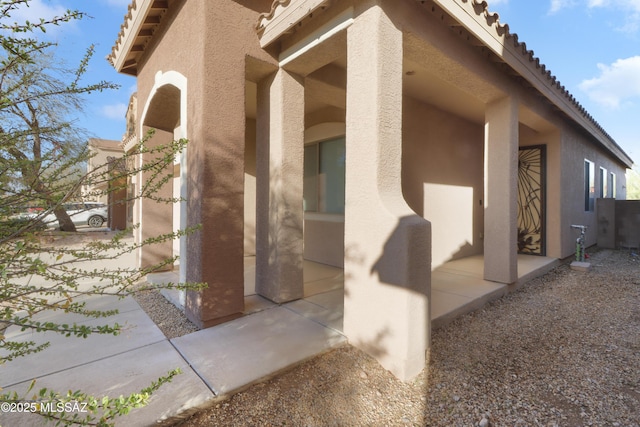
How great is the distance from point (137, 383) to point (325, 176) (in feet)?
16.6

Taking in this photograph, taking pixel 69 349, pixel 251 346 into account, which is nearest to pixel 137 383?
→ pixel 251 346

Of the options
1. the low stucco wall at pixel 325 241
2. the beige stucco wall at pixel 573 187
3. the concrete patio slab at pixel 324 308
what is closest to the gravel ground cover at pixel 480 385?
the concrete patio slab at pixel 324 308

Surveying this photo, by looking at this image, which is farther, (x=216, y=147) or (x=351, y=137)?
(x=216, y=147)

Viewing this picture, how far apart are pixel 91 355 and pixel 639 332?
6.06 m

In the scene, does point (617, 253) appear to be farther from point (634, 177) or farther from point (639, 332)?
point (634, 177)

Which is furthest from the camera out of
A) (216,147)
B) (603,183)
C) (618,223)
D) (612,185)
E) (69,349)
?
(612,185)

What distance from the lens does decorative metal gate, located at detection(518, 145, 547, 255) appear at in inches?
273

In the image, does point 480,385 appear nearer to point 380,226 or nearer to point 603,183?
point 380,226

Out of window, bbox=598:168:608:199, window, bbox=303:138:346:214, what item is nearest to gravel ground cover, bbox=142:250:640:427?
window, bbox=303:138:346:214

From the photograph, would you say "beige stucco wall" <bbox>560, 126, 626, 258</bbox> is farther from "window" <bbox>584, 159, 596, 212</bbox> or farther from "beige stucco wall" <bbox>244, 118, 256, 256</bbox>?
"beige stucco wall" <bbox>244, 118, 256, 256</bbox>

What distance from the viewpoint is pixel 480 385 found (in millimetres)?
2543

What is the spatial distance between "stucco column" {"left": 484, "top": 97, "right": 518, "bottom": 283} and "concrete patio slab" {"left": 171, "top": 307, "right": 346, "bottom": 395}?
10.6 feet

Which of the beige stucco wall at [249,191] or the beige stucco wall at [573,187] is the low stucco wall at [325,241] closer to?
the beige stucco wall at [249,191]

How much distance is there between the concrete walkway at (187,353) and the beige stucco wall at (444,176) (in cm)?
205
